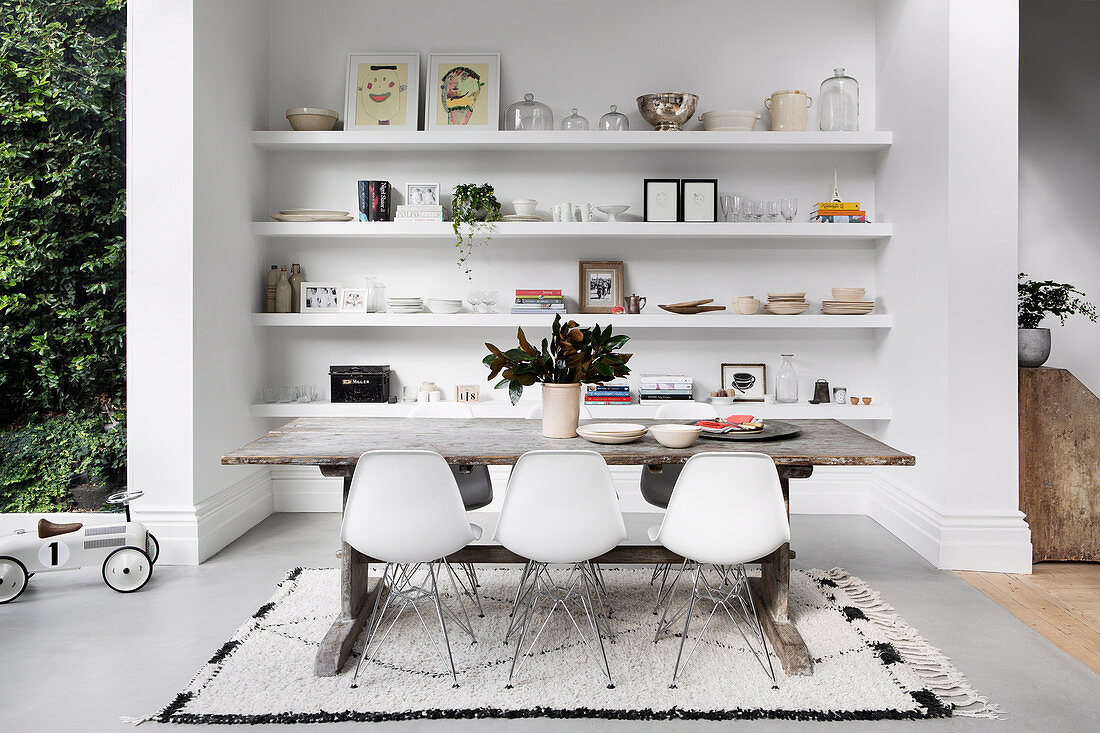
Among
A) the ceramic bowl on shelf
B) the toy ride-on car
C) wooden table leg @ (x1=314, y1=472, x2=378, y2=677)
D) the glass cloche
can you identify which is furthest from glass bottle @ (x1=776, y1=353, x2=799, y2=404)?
the toy ride-on car

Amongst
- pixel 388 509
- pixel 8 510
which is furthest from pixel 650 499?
pixel 8 510

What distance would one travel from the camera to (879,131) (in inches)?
170

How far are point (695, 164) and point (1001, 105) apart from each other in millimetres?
1669

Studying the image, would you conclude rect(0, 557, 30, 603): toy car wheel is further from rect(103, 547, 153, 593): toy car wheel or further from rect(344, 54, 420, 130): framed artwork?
rect(344, 54, 420, 130): framed artwork

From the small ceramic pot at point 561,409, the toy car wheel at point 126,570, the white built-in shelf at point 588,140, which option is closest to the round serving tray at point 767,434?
the small ceramic pot at point 561,409

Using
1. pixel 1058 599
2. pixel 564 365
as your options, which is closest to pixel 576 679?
pixel 564 365

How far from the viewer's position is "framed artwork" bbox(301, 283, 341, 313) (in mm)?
4504

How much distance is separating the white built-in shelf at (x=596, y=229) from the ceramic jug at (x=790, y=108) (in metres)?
0.61

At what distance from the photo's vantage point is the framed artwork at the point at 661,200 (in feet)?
14.4

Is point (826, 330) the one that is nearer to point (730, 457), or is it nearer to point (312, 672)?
point (730, 457)

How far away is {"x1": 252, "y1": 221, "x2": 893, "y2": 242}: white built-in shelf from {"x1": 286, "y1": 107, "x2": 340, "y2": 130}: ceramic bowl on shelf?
615 mm

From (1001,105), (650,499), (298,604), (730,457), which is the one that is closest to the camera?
(730,457)

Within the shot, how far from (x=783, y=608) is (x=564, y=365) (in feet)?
3.93

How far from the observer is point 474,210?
4.32 meters
